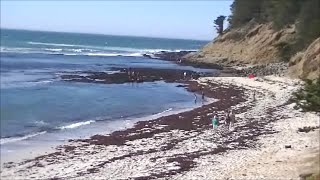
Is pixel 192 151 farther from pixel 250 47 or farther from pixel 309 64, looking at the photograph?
pixel 250 47

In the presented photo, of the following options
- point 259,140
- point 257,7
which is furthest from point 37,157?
point 257,7

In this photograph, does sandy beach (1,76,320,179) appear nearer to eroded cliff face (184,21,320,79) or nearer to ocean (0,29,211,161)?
ocean (0,29,211,161)

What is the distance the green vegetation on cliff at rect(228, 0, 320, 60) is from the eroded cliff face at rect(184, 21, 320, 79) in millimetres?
1185

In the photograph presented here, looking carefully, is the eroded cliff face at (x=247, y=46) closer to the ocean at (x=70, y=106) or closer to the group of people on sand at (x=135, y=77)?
the group of people on sand at (x=135, y=77)

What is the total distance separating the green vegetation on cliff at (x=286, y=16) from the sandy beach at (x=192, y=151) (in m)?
25.4

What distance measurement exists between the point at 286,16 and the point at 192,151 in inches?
2157

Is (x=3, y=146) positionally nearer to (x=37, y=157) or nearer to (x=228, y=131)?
(x=37, y=157)

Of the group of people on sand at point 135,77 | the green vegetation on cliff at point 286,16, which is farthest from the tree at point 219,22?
the group of people on sand at point 135,77

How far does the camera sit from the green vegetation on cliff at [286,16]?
56938 mm

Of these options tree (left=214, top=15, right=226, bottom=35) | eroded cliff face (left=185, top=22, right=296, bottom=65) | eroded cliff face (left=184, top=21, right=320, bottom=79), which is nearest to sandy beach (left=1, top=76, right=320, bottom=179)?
eroded cliff face (left=184, top=21, right=320, bottom=79)

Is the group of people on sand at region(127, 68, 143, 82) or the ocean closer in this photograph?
the ocean

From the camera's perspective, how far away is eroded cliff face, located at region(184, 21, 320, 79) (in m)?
70.9

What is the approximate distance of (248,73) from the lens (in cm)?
6284

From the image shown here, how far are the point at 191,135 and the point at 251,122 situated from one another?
5045mm
